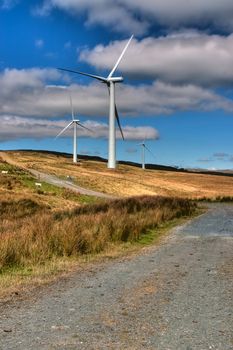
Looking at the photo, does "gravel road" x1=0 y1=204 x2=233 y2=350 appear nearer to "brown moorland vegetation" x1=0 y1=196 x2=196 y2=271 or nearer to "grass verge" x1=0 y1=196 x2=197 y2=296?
"grass verge" x1=0 y1=196 x2=197 y2=296

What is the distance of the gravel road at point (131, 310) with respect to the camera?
6.91 meters

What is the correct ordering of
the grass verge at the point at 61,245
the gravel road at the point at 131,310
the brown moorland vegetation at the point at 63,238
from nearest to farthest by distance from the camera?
the gravel road at the point at 131,310 < the grass verge at the point at 61,245 < the brown moorland vegetation at the point at 63,238

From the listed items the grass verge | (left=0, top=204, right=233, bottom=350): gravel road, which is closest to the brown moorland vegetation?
the grass verge

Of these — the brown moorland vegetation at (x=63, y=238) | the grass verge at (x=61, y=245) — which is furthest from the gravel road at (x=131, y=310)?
the brown moorland vegetation at (x=63, y=238)

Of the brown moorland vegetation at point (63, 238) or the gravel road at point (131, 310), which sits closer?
the gravel road at point (131, 310)

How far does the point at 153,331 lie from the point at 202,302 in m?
2.11

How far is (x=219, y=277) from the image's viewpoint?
11727 millimetres

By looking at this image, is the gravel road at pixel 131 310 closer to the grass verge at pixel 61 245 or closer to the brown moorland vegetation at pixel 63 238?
the grass verge at pixel 61 245

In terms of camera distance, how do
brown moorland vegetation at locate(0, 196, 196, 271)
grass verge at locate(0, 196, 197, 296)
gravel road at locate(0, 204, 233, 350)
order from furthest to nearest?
brown moorland vegetation at locate(0, 196, 196, 271) < grass verge at locate(0, 196, 197, 296) < gravel road at locate(0, 204, 233, 350)

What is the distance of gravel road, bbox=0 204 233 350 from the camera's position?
22.7 ft

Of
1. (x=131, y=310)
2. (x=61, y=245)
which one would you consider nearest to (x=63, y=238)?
(x=61, y=245)

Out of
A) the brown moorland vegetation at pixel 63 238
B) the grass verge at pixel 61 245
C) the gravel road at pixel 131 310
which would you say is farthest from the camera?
the brown moorland vegetation at pixel 63 238

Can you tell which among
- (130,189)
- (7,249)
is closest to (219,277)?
(7,249)

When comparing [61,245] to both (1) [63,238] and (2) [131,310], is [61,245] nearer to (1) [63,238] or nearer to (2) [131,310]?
(1) [63,238]
